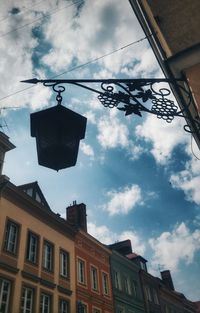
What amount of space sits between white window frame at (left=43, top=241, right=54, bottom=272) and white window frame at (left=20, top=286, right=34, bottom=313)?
205 cm

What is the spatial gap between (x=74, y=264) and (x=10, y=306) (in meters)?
7.20

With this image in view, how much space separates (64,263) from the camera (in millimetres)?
20078

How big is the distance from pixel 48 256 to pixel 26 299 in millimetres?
3642

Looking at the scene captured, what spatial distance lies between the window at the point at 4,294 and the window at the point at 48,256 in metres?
3.41

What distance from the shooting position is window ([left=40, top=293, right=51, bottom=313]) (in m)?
16.3

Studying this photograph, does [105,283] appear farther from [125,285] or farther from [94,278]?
[125,285]

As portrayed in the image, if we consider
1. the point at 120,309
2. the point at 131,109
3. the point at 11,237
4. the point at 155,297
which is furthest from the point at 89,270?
the point at 131,109

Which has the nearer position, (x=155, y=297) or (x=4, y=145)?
(x=4, y=145)

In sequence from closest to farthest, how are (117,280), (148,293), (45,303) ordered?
(45,303)
(117,280)
(148,293)

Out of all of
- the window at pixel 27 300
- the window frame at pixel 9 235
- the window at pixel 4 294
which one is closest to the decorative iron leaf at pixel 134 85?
the window at pixel 4 294

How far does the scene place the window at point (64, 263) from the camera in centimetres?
1945

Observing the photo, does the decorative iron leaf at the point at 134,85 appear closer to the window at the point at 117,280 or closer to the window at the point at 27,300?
the window at the point at 27,300

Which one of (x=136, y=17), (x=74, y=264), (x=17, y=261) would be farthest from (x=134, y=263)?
(x=136, y=17)

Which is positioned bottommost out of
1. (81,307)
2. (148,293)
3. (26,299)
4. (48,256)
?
(26,299)
